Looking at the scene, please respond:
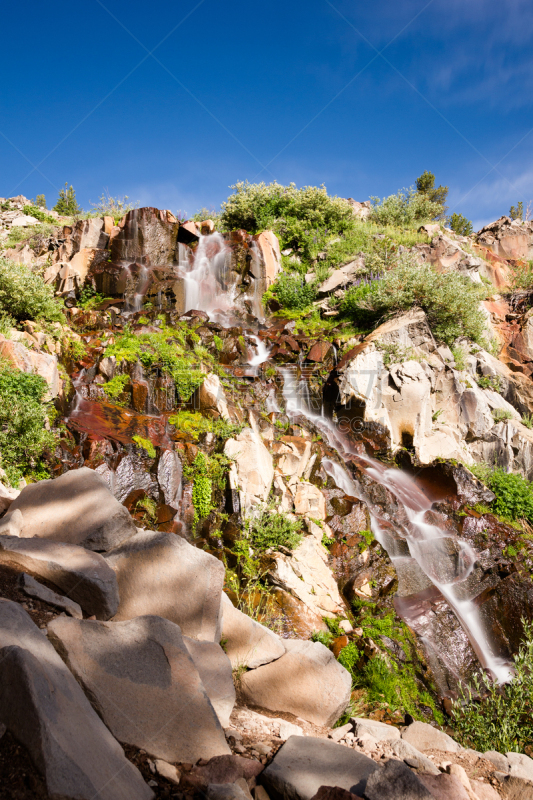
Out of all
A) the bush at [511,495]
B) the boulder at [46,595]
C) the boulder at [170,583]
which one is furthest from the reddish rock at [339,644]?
the bush at [511,495]

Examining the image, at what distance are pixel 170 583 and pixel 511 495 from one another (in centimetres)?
1077

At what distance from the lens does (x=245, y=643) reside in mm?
4844

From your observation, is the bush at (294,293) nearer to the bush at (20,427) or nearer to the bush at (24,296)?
the bush at (24,296)

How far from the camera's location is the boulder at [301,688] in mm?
4516

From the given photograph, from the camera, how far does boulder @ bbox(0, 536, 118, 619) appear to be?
3.74 m

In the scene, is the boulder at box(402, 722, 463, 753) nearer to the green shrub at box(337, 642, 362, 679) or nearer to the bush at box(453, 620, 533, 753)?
the bush at box(453, 620, 533, 753)

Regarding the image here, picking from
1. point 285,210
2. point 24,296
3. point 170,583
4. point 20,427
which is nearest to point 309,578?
point 170,583

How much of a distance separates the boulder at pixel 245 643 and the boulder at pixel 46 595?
1.86 meters

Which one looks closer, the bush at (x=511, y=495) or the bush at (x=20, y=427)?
the bush at (x=20, y=427)

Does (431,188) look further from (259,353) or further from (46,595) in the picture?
(46,595)

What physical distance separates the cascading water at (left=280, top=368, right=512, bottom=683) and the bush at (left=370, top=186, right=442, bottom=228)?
16.2 meters

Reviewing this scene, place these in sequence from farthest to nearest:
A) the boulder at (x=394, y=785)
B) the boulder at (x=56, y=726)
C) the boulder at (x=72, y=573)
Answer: the boulder at (x=72, y=573)
the boulder at (x=394, y=785)
the boulder at (x=56, y=726)

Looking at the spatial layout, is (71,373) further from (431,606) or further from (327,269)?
(327,269)

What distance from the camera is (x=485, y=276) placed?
841 inches
